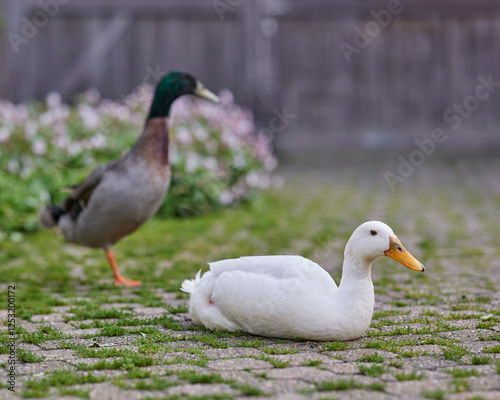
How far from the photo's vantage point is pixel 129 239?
8.08 meters

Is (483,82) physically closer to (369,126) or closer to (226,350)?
(369,126)

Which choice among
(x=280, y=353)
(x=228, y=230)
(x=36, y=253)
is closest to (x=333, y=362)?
(x=280, y=353)

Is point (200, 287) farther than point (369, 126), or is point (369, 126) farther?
point (369, 126)

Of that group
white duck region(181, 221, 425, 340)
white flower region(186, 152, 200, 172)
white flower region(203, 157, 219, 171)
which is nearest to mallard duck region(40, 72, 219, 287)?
white duck region(181, 221, 425, 340)

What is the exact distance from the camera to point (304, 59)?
1642 centimetres

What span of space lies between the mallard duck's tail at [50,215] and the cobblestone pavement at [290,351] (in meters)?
0.84

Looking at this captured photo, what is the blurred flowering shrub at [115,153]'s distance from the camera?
8875 mm

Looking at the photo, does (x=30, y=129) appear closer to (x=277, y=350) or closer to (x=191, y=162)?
(x=191, y=162)

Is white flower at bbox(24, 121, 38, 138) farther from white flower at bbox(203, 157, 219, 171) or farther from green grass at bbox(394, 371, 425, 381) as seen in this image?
green grass at bbox(394, 371, 425, 381)

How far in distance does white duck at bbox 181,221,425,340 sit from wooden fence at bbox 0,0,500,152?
11402mm

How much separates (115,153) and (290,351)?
6.18m

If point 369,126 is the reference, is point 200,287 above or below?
below

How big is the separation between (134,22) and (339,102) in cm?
447

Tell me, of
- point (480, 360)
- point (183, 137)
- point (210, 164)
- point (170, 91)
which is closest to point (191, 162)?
point (210, 164)
